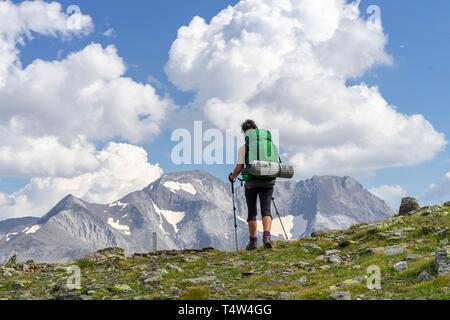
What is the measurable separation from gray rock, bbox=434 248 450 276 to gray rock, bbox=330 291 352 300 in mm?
2602

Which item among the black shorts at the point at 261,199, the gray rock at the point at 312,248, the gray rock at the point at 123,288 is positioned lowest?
the gray rock at the point at 123,288

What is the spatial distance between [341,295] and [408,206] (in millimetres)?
20691

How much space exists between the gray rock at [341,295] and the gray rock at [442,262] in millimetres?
2602

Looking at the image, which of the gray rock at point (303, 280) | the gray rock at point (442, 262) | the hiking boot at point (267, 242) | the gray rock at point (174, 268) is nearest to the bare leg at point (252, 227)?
the hiking boot at point (267, 242)

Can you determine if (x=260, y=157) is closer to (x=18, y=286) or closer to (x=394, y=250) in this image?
(x=394, y=250)

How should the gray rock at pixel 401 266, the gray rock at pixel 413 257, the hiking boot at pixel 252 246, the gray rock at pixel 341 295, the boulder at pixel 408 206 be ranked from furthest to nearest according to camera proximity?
the boulder at pixel 408 206
the hiking boot at pixel 252 246
the gray rock at pixel 413 257
the gray rock at pixel 401 266
the gray rock at pixel 341 295

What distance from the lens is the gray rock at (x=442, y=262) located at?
12477 millimetres

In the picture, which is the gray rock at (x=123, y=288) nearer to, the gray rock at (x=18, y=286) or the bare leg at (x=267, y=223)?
the gray rock at (x=18, y=286)

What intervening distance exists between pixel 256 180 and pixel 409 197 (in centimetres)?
1474

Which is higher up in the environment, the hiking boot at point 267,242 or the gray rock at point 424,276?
the hiking boot at point 267,242

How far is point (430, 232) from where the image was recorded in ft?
62.8
